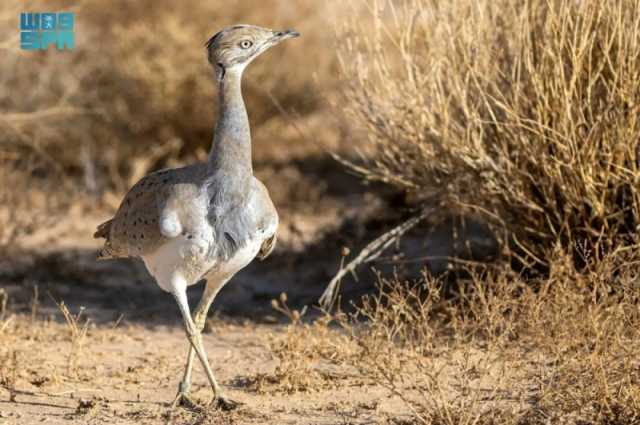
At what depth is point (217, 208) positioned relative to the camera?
4082 millimetres

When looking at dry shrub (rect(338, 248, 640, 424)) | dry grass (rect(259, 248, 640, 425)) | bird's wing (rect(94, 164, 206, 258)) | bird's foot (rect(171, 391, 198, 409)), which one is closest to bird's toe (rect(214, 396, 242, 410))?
bird's foot (rect(171, 391, 198, 409))

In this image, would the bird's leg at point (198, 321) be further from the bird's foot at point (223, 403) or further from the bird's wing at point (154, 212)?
the bird's wing at point (154, 212)

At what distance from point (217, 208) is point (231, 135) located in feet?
1.06

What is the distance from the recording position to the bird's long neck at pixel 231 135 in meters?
4.15

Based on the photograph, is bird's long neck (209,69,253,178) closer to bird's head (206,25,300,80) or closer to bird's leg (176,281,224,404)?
bird's head (206,25,300,80)

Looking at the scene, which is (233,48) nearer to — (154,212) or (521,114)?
(154,212)

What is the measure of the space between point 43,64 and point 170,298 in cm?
420

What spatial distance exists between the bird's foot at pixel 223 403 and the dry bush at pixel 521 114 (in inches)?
66.2

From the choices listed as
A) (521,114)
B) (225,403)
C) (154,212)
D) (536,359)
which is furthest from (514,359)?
(154,212)

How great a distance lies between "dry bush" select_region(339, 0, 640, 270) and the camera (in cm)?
499

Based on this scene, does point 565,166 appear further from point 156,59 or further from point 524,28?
point 156,59

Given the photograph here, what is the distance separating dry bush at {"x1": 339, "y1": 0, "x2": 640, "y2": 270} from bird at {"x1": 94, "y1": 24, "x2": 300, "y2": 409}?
4.34ft

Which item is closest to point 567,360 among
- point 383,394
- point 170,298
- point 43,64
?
point 383,394

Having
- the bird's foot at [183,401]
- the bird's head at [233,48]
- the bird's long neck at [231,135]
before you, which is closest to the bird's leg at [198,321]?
the bird's foot at [183,401]
